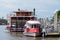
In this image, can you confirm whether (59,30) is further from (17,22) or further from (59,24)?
(17,22)

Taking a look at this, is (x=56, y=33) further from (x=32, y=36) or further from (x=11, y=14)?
(x=11, y=14)

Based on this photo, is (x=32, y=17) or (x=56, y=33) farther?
(x=32, y=17)

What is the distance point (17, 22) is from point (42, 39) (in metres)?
33.6

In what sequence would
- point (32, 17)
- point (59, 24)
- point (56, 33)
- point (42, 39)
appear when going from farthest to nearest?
1. point (32, 17)
2. point (59, 24)
3. point (56, 33)
4. point (42, 39)

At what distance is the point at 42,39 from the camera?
45.5m

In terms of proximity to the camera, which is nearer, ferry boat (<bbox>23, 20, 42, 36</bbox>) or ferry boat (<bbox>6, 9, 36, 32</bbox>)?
ferry boat (<bbox>23, 20, 42, 36</bbox>)

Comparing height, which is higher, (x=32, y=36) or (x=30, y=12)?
(x=30, y=12)

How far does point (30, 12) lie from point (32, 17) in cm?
356

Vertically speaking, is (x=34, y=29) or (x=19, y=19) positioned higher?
(x=19, y=19)

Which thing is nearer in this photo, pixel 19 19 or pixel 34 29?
pixel 34 29

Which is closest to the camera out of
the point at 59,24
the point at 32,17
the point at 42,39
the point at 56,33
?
the point at 42,39

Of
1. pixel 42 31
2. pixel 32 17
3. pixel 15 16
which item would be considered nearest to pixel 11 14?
pixel 15 16

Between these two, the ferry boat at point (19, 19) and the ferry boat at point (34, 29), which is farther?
the ferry boat at point (19, 19)

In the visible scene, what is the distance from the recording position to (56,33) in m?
48.5
